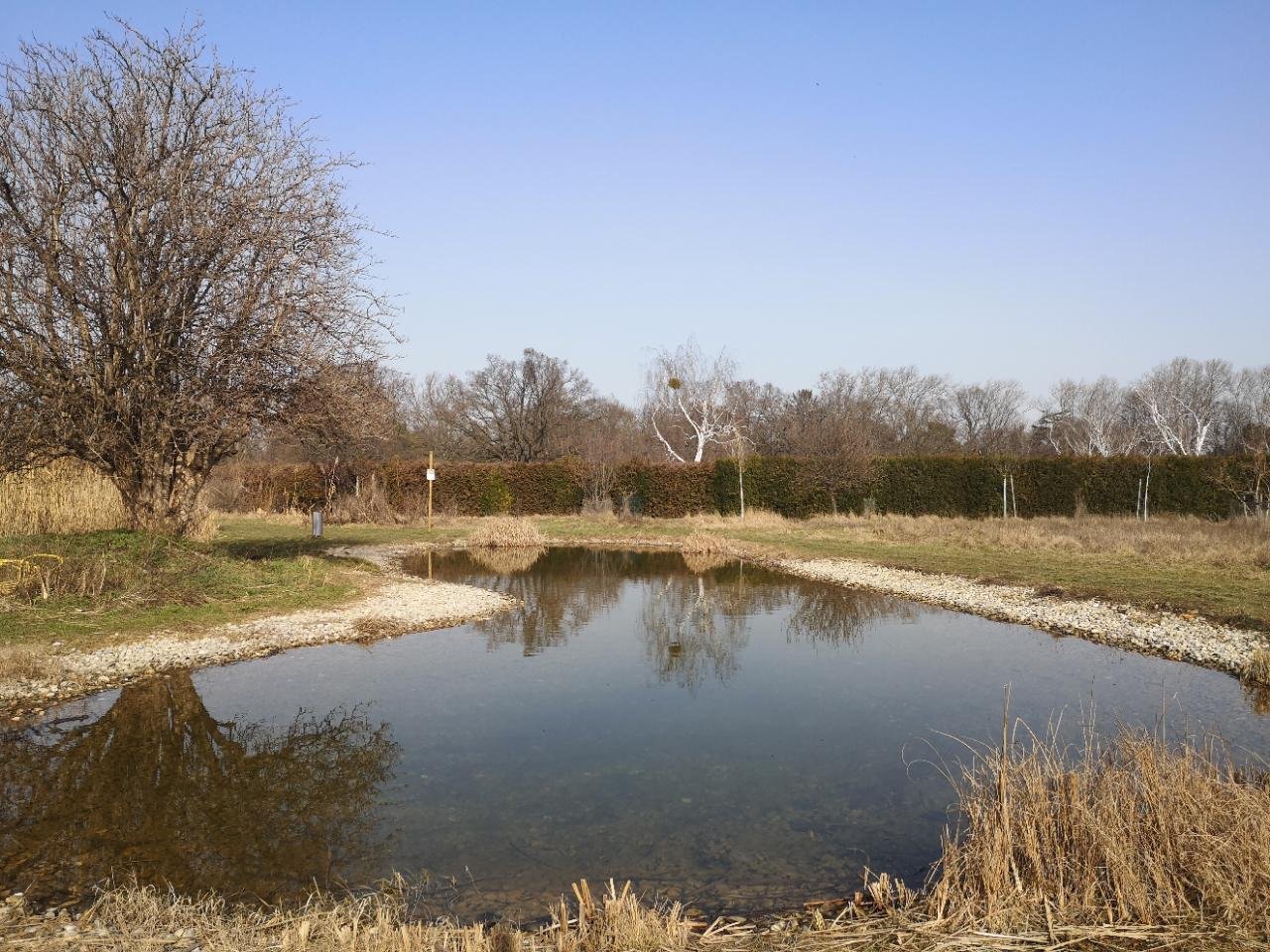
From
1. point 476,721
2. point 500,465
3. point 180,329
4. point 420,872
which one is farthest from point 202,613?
point 500,465

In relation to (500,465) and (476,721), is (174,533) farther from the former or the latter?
(500,465)

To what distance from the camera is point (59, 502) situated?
51.6 feet

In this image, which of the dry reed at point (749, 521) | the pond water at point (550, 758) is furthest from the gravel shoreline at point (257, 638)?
the dry reed at point (749, 521)

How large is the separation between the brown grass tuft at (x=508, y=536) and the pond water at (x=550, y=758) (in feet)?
37.2

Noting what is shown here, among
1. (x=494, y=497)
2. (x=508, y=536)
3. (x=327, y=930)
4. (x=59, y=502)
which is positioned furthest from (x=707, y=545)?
(x=327, y=930)

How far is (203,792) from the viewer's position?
5941 millimetres

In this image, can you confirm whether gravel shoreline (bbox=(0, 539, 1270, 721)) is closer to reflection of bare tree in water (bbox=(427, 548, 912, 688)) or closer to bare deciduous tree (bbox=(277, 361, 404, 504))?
reflection of bare tree in water (bbox=(427, 548, 912, 688))

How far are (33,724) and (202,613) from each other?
3913mm

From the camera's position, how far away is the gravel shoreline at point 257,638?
8.02 m

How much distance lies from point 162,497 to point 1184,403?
62.9 meters

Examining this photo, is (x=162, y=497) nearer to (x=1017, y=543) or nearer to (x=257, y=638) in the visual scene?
(x=257, y=638)

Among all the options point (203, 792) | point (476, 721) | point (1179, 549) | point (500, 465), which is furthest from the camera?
point (500, 465)

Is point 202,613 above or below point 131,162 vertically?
below

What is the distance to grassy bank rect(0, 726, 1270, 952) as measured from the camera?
3668mm
